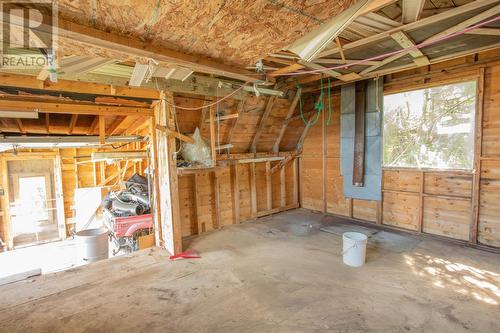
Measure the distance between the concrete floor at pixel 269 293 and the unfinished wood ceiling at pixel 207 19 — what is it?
6.66 ft

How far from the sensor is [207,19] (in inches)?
48.1

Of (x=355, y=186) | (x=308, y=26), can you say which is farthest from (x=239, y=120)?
(x=308, y=26)

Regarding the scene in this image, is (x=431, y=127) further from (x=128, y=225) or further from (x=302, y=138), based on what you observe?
(x=128, y=225)

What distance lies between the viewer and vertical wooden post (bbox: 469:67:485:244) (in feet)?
10.9

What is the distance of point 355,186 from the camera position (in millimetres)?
4441

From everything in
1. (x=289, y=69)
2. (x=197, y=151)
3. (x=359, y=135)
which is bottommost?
(x=197, y=151)

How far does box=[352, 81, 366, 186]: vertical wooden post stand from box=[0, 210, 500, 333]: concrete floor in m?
1.27

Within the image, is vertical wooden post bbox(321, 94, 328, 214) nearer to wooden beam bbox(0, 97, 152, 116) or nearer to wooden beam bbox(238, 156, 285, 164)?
wooden beam bbox(238, 156, 285, 164)

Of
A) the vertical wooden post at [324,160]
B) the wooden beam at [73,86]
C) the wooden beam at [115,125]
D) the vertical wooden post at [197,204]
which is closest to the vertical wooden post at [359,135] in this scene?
the vertical wooden post at [324,160]

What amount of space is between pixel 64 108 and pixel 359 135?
13.7ft

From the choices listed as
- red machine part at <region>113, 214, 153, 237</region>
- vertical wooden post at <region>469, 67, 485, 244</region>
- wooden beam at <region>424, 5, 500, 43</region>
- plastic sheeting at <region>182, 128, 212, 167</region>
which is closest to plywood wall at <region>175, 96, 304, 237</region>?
plastic sheeting at <region>182, 128, 212, 167</region>

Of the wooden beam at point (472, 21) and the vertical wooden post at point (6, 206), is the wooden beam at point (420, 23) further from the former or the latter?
the vertical wooden post at point (6, 206)

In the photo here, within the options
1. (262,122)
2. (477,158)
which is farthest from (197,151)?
(477,158)

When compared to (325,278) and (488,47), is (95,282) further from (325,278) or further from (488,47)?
(488,47)
